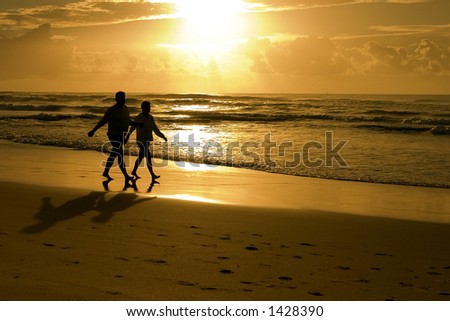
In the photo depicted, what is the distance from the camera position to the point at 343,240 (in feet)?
24.8

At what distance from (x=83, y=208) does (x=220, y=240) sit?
288 cm

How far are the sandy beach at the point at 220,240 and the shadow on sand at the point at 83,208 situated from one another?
0.02m

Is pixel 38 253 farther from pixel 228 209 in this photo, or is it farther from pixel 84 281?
pixel 228 209

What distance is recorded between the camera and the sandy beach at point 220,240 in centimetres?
529

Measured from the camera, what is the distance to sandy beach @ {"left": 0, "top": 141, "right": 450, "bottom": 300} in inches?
208

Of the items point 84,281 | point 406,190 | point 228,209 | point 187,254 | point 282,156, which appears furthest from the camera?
point 282,156

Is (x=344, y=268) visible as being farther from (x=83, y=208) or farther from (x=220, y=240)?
(x=83, y=208)

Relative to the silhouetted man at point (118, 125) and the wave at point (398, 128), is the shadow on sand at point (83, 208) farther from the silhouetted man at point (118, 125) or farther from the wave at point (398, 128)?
the wave at point (398, 128)

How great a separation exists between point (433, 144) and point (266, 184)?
43.8 ft

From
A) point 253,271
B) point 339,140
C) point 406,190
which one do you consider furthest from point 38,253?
point 339,140

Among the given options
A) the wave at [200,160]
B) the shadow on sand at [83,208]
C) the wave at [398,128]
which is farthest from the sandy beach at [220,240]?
the wave at [398,128]

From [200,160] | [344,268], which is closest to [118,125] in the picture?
[200,160]

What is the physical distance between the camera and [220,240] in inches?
287

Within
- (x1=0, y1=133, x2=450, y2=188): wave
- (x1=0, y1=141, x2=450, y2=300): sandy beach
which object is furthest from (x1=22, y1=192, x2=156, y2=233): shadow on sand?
(x1=0, y1=133, x2=450, y2=188): wave
